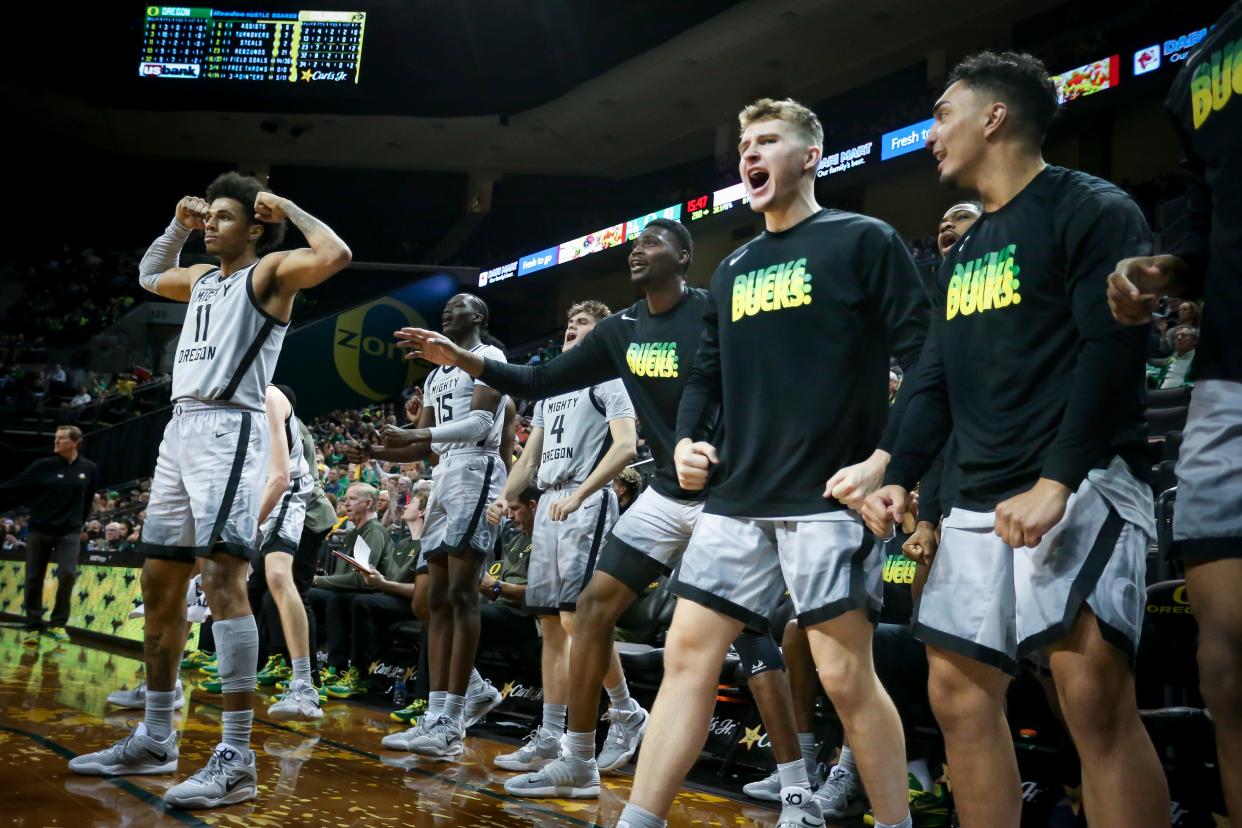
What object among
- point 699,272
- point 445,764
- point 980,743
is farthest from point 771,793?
point 699,272

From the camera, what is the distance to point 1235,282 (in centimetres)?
181

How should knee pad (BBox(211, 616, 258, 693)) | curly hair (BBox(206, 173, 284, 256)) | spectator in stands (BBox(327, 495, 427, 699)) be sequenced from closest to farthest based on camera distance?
knee pad (BBox(211, 616, 258, 693)), curly hair (BBox(206, 173, 284, 256)), spectator in stands (BBox(327, 495, 427, 699))

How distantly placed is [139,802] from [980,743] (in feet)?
8.14

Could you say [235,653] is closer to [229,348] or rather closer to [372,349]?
[229,348]

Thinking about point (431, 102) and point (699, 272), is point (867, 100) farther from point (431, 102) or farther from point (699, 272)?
point (431, 102)

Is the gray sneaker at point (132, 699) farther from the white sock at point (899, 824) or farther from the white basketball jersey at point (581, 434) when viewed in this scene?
the white sock at point (899, 824)

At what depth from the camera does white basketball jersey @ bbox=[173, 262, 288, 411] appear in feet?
12.1

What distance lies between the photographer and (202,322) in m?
3.78

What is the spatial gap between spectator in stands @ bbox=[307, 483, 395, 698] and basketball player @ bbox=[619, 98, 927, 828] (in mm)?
4585

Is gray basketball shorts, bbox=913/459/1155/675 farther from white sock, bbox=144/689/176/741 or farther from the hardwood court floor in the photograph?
white sock, bbox=144/689/176/741

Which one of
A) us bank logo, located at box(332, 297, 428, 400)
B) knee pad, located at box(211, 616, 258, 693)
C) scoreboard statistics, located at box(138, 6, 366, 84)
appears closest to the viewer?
knee pad, located at box(211, 616, 258, 693)

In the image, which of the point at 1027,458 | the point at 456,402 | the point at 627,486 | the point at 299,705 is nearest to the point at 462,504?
the point at 456,402

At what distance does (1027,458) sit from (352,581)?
5.72 m

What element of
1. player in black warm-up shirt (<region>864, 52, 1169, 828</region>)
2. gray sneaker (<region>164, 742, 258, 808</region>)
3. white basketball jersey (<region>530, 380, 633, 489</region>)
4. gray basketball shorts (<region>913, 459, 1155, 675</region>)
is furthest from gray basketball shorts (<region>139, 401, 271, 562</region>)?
gray basketball shorts (<region>913, 459, 1155, 675</region>)
